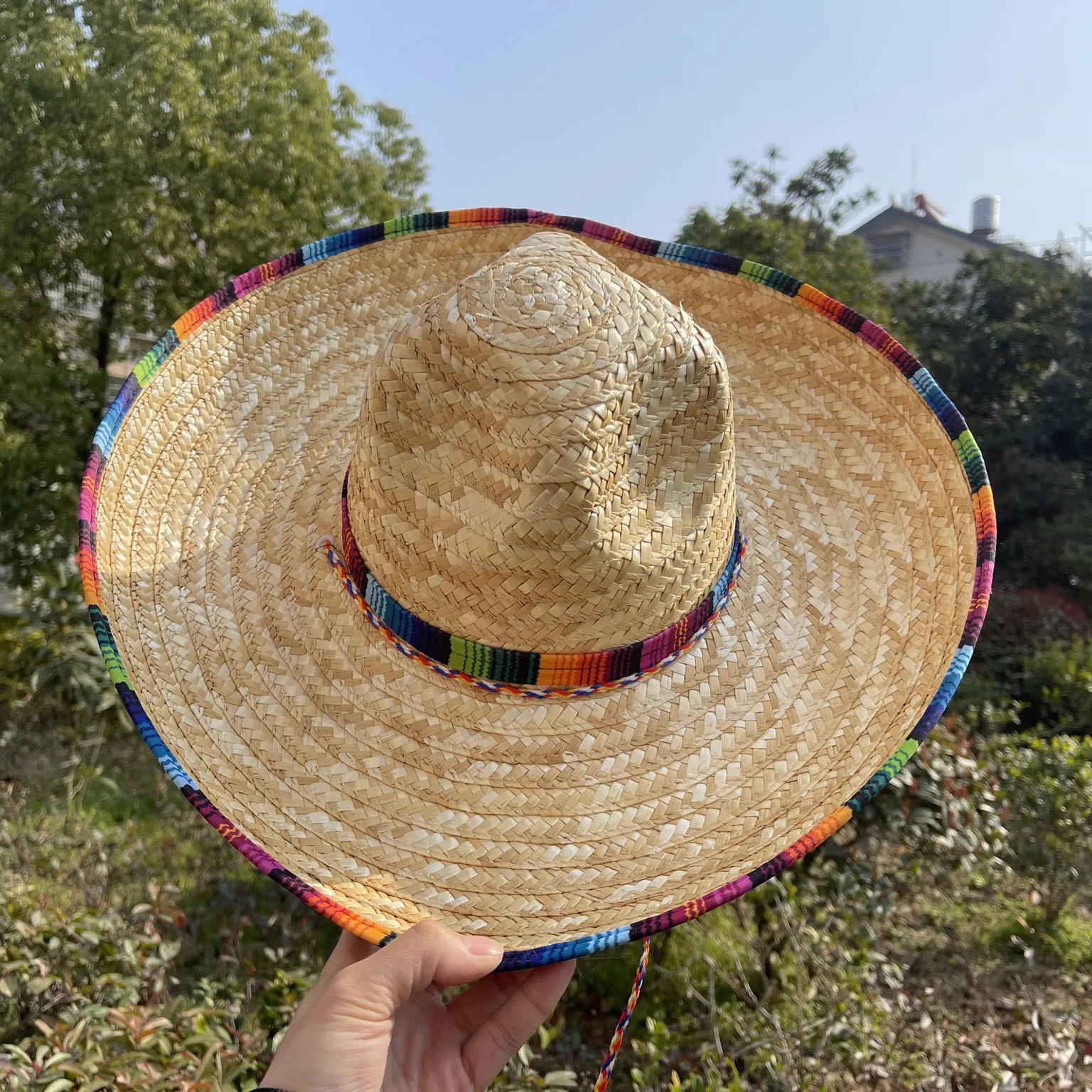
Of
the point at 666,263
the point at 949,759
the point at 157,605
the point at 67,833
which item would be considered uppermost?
the point at 666,263

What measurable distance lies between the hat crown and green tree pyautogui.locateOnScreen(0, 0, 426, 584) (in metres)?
5.10

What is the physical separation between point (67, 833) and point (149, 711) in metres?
3.25

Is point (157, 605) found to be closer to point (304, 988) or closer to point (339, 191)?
point (304, 988)

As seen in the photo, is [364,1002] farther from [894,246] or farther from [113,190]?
[894,246]

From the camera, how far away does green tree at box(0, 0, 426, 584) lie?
221 inches

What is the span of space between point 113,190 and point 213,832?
4.42 m

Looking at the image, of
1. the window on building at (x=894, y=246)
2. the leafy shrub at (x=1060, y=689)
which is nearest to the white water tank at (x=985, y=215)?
the window on building at (x=894, y=246)

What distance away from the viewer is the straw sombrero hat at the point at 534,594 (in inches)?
45.8

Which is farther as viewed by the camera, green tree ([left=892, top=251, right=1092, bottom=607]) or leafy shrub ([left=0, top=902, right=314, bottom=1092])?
green tree ([left=892, top=251, right=1092, bottom=607])

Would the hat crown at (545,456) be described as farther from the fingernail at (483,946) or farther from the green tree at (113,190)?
the green tree at (113,190)

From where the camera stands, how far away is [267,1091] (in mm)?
1053

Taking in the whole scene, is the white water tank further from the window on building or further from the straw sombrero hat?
the straw sombrero hat

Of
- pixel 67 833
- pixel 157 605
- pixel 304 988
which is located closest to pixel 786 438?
pixel 157 605

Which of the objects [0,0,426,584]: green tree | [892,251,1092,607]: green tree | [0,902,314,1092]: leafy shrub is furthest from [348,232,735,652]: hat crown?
[892,251,1092,607]: green tree
